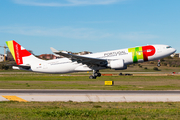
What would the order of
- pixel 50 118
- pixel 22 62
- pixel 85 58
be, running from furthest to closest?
pixel 22 62 < pixel 85 58 < pixel 50 118

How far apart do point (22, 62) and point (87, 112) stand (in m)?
32.2

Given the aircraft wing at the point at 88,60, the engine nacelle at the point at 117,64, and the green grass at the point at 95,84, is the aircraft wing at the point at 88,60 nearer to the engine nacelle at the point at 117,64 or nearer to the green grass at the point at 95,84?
the engine nacelle at the point at 117,64

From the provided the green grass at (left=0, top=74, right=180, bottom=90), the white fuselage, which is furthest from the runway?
the white fuselage

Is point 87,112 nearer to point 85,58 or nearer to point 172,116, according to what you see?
point 172,116

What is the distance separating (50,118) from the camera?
1153cm

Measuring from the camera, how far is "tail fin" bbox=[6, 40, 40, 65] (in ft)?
139

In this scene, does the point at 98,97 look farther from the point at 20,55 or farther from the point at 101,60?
the point at 20,55

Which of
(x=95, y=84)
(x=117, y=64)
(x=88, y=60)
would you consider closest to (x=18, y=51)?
(x=88, y=60)

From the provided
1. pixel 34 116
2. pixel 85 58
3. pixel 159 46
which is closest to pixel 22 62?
pixel 85 58

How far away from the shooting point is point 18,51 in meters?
42.7

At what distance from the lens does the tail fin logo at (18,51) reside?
42406 millimetres

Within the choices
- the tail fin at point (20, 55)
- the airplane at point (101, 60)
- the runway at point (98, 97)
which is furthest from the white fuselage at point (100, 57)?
the runway at point (98, 97)

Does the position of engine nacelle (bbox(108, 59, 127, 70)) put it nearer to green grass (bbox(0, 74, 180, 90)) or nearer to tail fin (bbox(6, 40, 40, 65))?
green grass (bbox(0, 74, 180, 90))

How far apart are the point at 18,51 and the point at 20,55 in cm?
93
